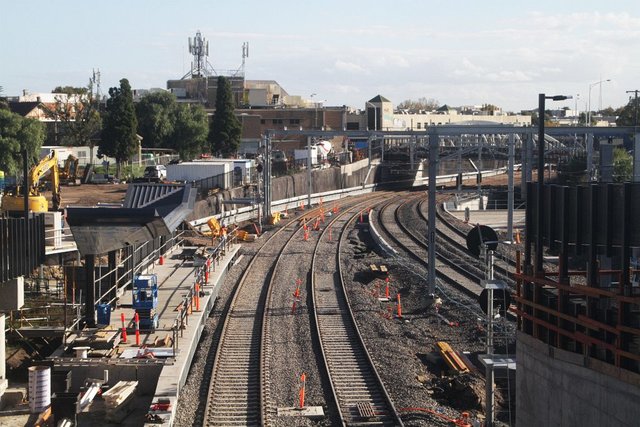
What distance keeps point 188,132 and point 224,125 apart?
13.5 ft

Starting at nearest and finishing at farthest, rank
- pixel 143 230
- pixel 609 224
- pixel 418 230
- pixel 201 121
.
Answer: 1. pixel 609 224
2. pixel 143 230
3. pixel 418 230
4. pixel 201 121

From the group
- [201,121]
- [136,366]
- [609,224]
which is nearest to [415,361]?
[136,366]

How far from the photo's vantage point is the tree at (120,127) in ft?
203

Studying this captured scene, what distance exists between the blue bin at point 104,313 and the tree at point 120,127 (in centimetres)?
4392

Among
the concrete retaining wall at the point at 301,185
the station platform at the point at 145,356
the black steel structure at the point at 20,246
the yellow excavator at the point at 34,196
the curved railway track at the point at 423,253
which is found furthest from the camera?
the concrete retaining wall at the point at 301,185

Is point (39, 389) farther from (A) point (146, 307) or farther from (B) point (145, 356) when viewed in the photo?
→ (A) point (146, 307)

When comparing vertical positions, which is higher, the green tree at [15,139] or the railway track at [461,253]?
the green tree at [15,139]

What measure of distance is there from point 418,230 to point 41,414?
29616 mm

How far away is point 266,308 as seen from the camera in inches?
963

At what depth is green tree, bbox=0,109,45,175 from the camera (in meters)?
52.1

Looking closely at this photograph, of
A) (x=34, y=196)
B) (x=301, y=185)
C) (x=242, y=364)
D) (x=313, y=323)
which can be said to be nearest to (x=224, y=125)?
(x=301, y=185)

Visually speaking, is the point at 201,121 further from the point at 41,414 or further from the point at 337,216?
the point at 41,414

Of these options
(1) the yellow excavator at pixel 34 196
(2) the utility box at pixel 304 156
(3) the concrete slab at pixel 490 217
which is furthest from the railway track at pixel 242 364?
(2) the utility box at pixel 304 156

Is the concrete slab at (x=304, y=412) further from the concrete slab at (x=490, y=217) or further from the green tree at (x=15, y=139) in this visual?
the green tree at (x=15, y=139)
